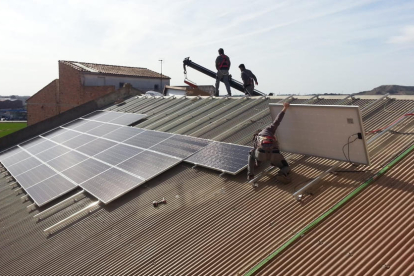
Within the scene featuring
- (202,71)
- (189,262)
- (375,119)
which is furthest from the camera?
(202,71)

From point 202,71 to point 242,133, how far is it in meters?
17.5

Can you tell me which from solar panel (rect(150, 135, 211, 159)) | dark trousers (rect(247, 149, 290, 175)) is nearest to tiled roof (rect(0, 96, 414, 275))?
dark trousers (rect(247, 149, 290, 175))

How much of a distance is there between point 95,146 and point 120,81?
108 feet

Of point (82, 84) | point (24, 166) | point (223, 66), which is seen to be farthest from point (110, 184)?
point (82, 84)

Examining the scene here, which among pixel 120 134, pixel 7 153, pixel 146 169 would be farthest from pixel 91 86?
pixel 146 169

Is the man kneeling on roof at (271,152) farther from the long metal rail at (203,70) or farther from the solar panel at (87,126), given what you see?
the long metal rail at (203,70)

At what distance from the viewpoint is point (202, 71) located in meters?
29.1

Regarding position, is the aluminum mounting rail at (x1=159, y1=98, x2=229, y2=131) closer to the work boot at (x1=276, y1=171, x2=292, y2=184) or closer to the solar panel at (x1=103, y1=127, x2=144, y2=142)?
the solar panel at (x1=103, y1=127, x2=144, y2=142)

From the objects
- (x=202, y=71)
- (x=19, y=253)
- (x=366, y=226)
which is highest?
(x=202, y=71)

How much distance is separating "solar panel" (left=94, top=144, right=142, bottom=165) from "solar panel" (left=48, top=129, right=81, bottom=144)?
6.37 metres

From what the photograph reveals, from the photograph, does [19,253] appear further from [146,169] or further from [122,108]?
[122,108]

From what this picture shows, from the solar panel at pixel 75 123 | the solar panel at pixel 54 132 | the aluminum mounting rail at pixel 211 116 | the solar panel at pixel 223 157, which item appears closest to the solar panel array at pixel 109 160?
the solar panel at pixel 223 157

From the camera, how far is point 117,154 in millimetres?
13836

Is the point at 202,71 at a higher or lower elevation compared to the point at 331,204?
higher
